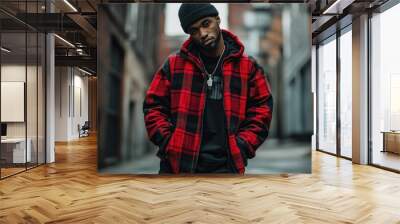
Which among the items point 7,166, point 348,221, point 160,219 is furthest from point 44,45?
point 348,221

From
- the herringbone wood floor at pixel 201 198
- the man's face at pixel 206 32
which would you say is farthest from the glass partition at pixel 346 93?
the man's face at pixel 206 32

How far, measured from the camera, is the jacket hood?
6051mm

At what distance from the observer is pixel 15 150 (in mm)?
6773

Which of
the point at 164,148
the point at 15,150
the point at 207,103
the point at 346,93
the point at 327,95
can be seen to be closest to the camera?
the point at 207,103

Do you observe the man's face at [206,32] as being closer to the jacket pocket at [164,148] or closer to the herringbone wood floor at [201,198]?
the jacket pocket at [164,148]

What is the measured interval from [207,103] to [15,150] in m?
3.49

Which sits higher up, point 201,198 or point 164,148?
point 164,148

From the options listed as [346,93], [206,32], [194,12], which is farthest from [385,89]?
[194,12]

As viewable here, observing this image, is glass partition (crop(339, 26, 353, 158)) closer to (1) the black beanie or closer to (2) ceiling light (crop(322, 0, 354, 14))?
(2) ceiling light (crop(322, 0, 354, 14))

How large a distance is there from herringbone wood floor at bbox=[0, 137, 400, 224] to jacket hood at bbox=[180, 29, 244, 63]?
76.4 inches

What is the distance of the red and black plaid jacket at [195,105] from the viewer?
597 cm

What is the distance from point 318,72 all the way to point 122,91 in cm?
666

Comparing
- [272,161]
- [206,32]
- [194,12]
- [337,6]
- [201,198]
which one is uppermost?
[337,6]

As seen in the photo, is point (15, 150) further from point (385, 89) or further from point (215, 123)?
point (385, 89)
